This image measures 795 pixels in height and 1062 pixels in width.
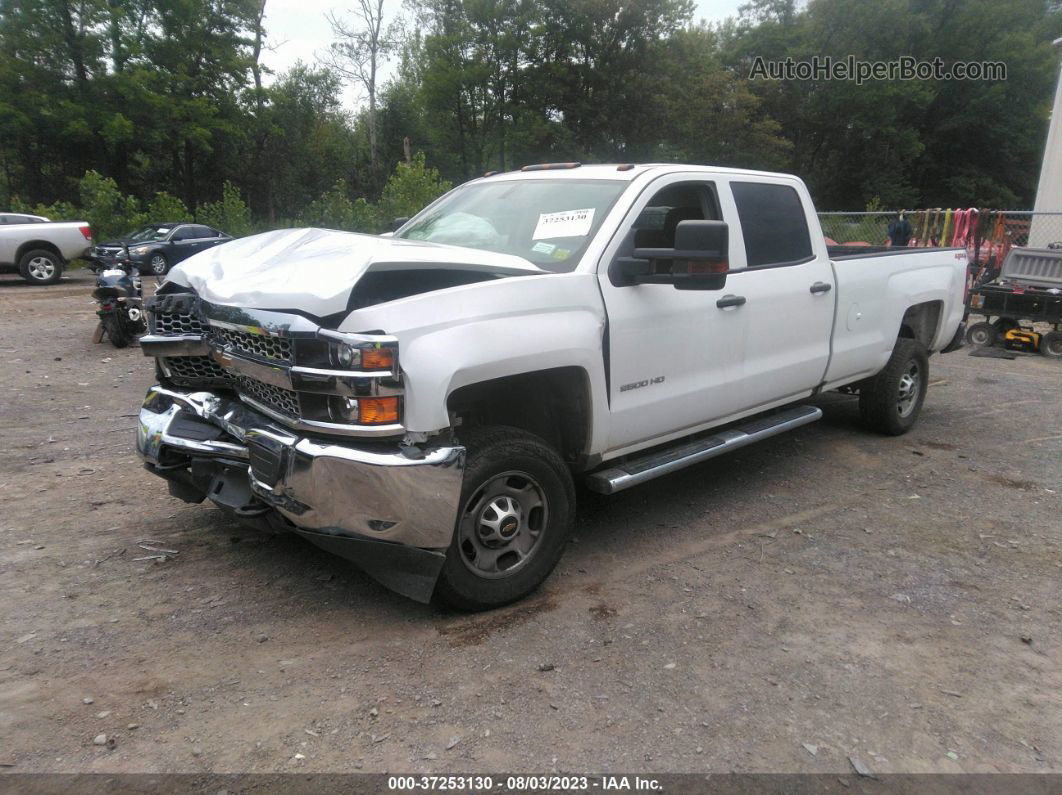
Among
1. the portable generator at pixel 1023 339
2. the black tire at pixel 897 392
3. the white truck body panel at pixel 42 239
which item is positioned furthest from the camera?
the white truck body panel at pixel 42 239

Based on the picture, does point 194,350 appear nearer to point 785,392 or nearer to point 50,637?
point 50,637

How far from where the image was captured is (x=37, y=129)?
94.3 feet

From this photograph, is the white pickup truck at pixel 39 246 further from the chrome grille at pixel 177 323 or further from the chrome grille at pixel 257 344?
the chrome grille at pixel 257 344

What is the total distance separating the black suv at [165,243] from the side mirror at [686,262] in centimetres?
1751

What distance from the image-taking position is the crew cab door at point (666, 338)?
12.4 ft

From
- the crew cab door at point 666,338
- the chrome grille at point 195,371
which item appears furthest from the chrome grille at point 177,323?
the crew cab door at point 666,338

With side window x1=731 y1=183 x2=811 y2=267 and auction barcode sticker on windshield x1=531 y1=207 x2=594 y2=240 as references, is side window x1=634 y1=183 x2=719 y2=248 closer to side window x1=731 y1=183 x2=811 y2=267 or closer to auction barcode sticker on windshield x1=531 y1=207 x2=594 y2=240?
side window x1=731 y1=183 x2=811 y2=267

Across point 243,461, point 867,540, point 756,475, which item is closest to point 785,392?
point 756,475

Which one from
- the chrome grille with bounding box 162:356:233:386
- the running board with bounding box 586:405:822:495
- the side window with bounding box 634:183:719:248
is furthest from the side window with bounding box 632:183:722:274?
the chrome grille with bounding box 162:356:233:386

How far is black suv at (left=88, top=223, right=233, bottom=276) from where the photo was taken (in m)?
19.4

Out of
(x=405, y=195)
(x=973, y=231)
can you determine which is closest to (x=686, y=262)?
(x=973, y=231)

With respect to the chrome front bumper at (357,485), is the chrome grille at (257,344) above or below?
above

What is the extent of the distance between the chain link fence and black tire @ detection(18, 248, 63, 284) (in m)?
17.3

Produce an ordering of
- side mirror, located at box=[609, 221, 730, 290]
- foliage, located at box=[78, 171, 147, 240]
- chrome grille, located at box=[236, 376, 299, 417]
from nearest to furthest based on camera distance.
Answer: chrome grille, located at box=[236, 376, 299, 417], side mirror, located at box=[609, 221, 730, 290], foliage, located at box=[78, 171, 147, 240]
